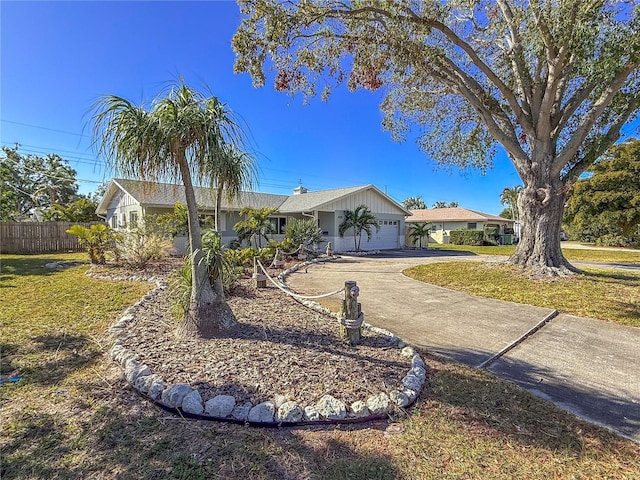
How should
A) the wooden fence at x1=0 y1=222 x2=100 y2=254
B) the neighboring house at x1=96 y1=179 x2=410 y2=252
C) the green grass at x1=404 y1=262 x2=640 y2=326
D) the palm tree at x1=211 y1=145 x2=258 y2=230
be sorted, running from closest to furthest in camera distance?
1. the palm tree at x1=211 y1=145 x2=258 y2=230
2. the green grass at x1=404 y1=262 x2=640 y2=326
3. the wooden fence at x1=0 y1=222 x2=100 y2=254
4. the neighboring house at x1=96 y1=179 x2=410 y2=252

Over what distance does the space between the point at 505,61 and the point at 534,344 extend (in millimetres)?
9270

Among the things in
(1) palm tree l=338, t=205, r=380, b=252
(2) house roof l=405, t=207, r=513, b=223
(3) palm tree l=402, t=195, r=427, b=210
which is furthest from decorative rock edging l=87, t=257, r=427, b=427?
(3) palm tree l=402, t=195, r=427, b=210

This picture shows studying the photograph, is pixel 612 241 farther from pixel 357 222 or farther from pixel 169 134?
pixel 169 134

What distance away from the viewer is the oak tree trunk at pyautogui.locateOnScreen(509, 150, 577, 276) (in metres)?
9.16

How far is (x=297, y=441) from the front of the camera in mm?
2391

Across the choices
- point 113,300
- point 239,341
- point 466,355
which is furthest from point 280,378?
point 113,300

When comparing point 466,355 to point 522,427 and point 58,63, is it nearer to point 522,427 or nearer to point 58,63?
point 522,427

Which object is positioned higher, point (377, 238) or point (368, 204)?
point (368, 204)

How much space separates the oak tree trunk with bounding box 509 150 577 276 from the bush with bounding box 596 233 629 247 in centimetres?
2352

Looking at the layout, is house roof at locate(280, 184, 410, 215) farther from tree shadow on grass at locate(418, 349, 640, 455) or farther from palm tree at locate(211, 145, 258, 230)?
tree shadow on grass at locate(418, 349, 640, 455)

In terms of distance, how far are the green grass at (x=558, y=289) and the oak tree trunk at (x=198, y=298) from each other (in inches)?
255

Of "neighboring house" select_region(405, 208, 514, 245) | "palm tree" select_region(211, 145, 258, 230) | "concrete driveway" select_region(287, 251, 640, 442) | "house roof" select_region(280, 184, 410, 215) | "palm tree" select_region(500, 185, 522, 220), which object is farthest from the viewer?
"palm tree" select_region(500, 185, 522, 220)

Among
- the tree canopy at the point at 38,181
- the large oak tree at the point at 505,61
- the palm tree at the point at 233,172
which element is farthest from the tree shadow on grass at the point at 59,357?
the tree canopy at the point at 38,181

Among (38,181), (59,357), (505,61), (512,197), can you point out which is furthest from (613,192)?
(38,181)
